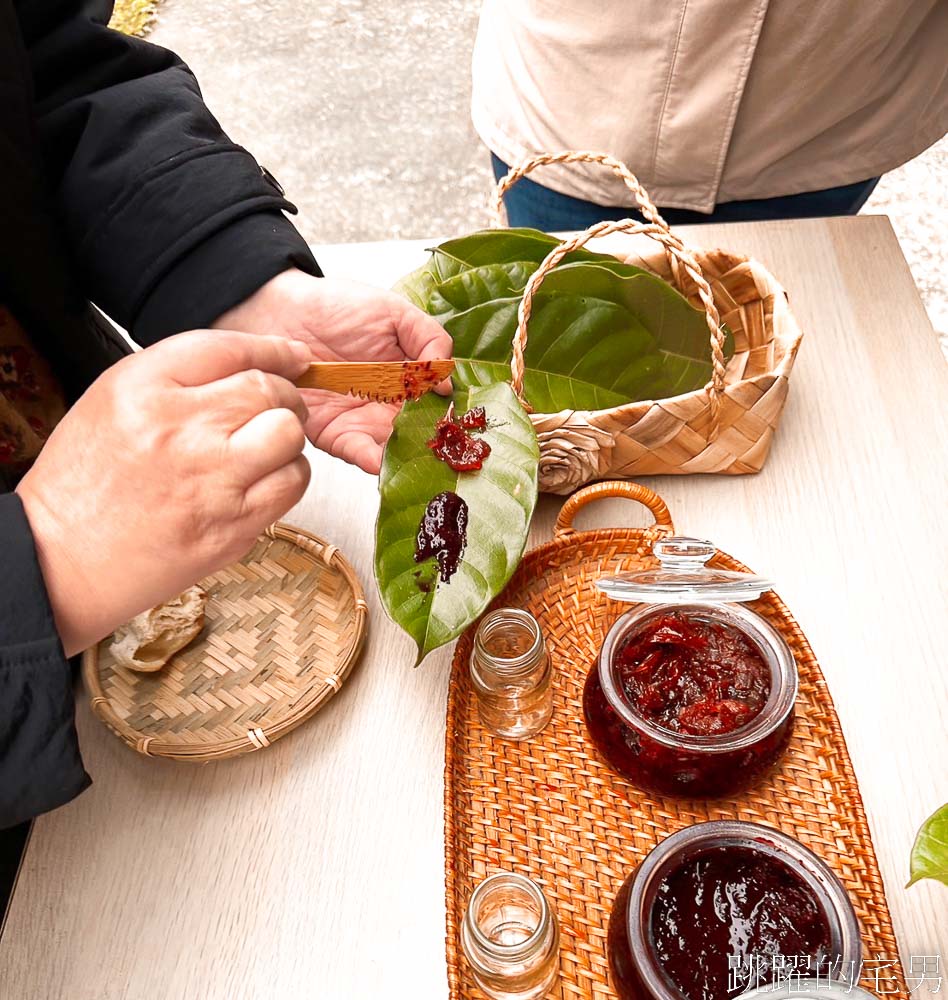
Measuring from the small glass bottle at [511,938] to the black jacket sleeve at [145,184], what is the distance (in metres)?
0.56

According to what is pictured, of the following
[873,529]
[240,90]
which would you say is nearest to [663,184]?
[873,529]

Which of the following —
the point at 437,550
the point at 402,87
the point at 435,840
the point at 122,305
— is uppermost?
the point at 122,305

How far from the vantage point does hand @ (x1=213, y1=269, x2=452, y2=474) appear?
33.2 inches

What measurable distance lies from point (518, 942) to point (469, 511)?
0.33 meters

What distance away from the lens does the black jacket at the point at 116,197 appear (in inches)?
31.8

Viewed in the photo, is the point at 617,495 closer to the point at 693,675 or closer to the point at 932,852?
the point at 693,675

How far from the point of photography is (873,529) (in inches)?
35.5

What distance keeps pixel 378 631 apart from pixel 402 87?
7.44ft

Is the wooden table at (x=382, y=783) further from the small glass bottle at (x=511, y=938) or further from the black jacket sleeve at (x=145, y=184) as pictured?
the black jacket sleeve at (x=145, y=184)

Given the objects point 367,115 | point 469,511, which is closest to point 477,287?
point 469,511

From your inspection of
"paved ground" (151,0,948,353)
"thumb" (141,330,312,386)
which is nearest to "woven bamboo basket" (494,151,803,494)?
"thumb" (141,330,312,386)

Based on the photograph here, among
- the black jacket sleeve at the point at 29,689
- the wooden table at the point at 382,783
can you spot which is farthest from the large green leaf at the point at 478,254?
the black jacket sleeve at the point at 29,689

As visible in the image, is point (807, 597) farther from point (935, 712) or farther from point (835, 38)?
point (835, 38)

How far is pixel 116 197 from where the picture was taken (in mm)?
833
